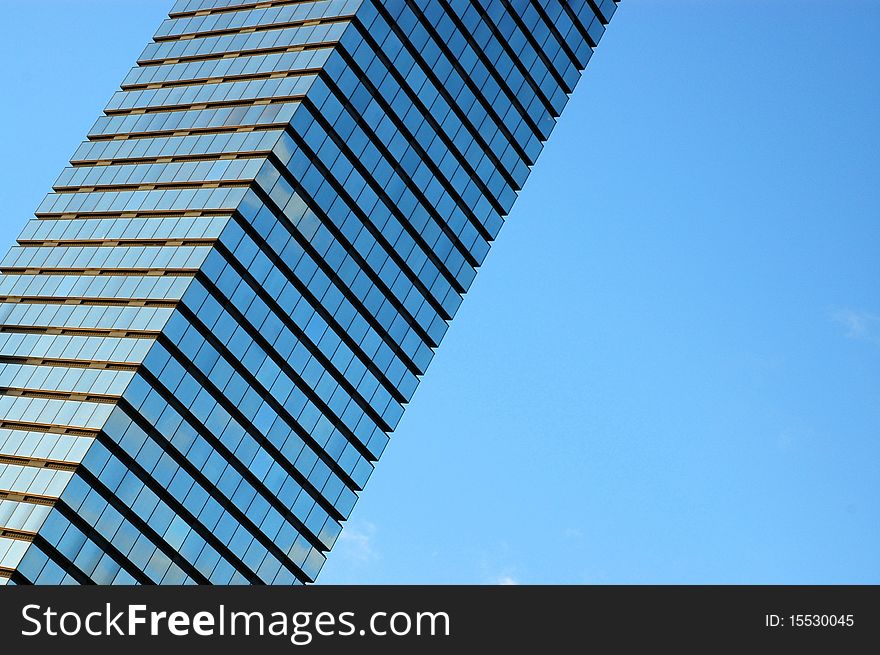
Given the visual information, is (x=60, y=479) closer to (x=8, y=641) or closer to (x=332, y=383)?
(x=332, y=383)

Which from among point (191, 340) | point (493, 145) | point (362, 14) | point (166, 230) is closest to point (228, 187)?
point (166, 230)

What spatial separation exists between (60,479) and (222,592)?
5587cm

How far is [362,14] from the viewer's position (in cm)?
10994

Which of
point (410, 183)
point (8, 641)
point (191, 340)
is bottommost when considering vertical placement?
point (8, 641)

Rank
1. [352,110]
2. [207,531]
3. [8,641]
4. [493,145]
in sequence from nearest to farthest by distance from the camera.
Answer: [8,641], [207,531], [352,110], [493,145]

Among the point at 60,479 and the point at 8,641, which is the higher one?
the point at 60,479

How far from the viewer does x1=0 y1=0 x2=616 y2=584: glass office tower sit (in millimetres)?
88625

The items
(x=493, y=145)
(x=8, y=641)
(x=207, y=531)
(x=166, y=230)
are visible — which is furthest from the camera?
(x=493, y=145)

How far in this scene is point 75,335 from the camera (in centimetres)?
9494

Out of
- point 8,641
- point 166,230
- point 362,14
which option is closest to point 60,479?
point 166,230

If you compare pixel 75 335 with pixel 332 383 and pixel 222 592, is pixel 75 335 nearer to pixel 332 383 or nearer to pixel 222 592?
pixel 332 383

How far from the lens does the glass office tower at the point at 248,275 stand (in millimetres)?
88625

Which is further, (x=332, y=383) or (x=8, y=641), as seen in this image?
(x=332, y=383)

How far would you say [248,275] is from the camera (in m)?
97.7
